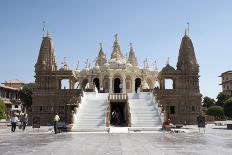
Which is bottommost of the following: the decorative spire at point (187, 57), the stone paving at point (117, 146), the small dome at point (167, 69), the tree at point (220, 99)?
the stone paving at point (117, 146)

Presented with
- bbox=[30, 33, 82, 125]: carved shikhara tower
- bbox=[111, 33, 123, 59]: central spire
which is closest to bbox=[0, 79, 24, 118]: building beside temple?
bbox=[30, 33, 82, 125]: carved shikhara tower

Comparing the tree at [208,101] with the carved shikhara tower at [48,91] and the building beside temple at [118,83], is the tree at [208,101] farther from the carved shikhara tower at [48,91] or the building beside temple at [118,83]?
the carved shikhara tower at [48,91]

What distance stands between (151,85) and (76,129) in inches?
1290

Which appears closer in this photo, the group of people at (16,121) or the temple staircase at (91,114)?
the temple staircase at (91,114)

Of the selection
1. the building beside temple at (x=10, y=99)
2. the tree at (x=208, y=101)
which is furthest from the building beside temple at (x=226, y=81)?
the building beside temple at (x=10, y=99)

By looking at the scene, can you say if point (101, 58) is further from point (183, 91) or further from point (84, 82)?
point (183, 91)

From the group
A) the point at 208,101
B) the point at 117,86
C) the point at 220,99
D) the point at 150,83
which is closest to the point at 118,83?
the point at 117,86

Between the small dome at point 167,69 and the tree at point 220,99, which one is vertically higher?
the small dome at point 167,69

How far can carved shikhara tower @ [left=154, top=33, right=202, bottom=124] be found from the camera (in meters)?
54.9

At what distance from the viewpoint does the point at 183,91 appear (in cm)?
5644

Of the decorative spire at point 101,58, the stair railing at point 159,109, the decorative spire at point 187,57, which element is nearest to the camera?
the stair railing at point 159,109

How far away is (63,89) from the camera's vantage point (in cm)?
5619

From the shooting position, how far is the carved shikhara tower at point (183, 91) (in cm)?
5488

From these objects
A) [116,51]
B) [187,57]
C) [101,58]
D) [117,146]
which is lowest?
[117,146]
